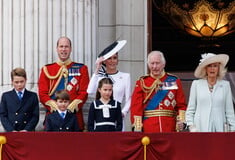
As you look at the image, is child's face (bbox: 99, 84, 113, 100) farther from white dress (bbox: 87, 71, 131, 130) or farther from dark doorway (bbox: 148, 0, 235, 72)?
dark doorway (bbox: 148, 0, 235, 72)

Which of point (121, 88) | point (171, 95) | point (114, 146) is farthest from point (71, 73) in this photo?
point (114, 146)

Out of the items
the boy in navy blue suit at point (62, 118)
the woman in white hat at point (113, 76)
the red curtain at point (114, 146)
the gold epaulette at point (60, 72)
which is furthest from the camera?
the gold epaulette at point (60, 72)

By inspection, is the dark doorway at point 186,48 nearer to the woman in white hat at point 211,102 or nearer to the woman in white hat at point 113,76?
the woman in white hat at point 113,76

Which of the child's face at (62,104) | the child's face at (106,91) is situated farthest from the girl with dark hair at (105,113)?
the child's face at (62,104)

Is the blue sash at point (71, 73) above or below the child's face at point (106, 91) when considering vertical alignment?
above

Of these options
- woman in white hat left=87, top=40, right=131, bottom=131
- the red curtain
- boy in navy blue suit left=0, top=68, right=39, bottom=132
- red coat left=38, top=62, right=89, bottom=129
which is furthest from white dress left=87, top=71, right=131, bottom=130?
the red curtain

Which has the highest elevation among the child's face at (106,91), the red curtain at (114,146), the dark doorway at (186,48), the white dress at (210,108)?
the dark doorway at (186,48)

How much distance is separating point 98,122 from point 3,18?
266cm

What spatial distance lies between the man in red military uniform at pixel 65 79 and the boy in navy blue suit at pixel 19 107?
29 cm

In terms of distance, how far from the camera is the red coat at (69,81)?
47.6 feet

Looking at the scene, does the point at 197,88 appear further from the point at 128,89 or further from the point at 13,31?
the point at 13,31

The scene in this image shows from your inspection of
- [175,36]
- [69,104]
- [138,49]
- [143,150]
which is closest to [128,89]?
[69,104]

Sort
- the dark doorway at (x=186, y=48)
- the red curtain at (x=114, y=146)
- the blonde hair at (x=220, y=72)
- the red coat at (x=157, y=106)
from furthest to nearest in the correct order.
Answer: the dark doorway at (x=186, y=48) → the red coat at (x=157, y=106) → the blonde hair at (x=220, y=72) → the red curtain at (x=114, y=146)

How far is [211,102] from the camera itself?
1375cm
